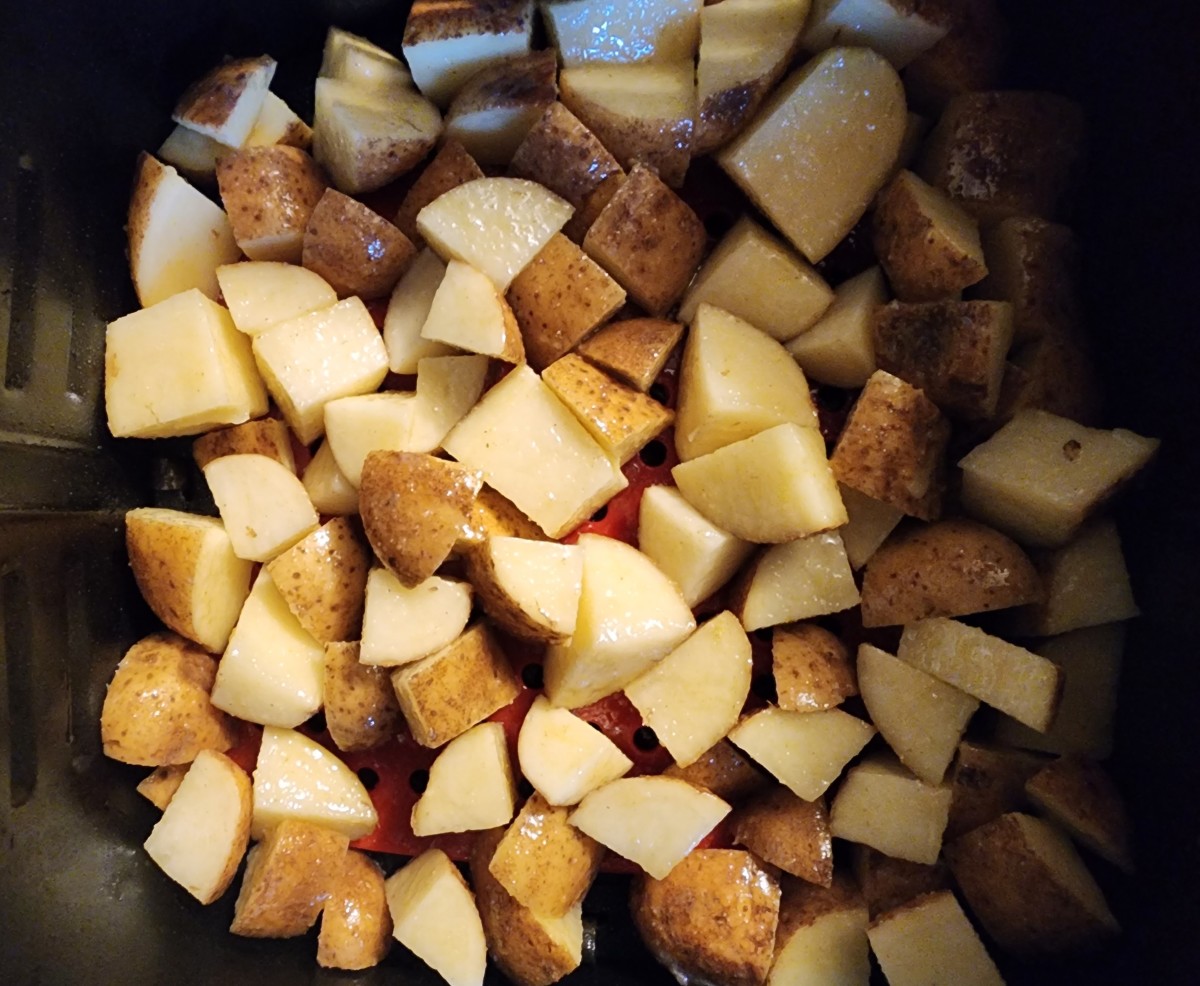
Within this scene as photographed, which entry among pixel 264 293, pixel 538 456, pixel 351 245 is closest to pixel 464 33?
pixel 351 245

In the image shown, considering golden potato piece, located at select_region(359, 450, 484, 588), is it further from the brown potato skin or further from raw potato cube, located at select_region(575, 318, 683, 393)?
the brown potato skin

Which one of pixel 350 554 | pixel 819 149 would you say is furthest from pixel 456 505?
pixel 819 149

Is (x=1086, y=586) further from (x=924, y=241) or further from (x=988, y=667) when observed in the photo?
(x=924, y=241)

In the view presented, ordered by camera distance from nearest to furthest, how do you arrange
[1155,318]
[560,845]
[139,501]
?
[1155,318] < [560,845] < [139,501]

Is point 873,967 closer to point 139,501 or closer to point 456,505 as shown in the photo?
point 456,505

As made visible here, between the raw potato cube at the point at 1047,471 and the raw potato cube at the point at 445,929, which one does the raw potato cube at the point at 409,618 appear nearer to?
the raw potato cube at the point at 445,929

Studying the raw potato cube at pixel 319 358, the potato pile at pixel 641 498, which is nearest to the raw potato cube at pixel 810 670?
the potato pile at pixel 641 498
